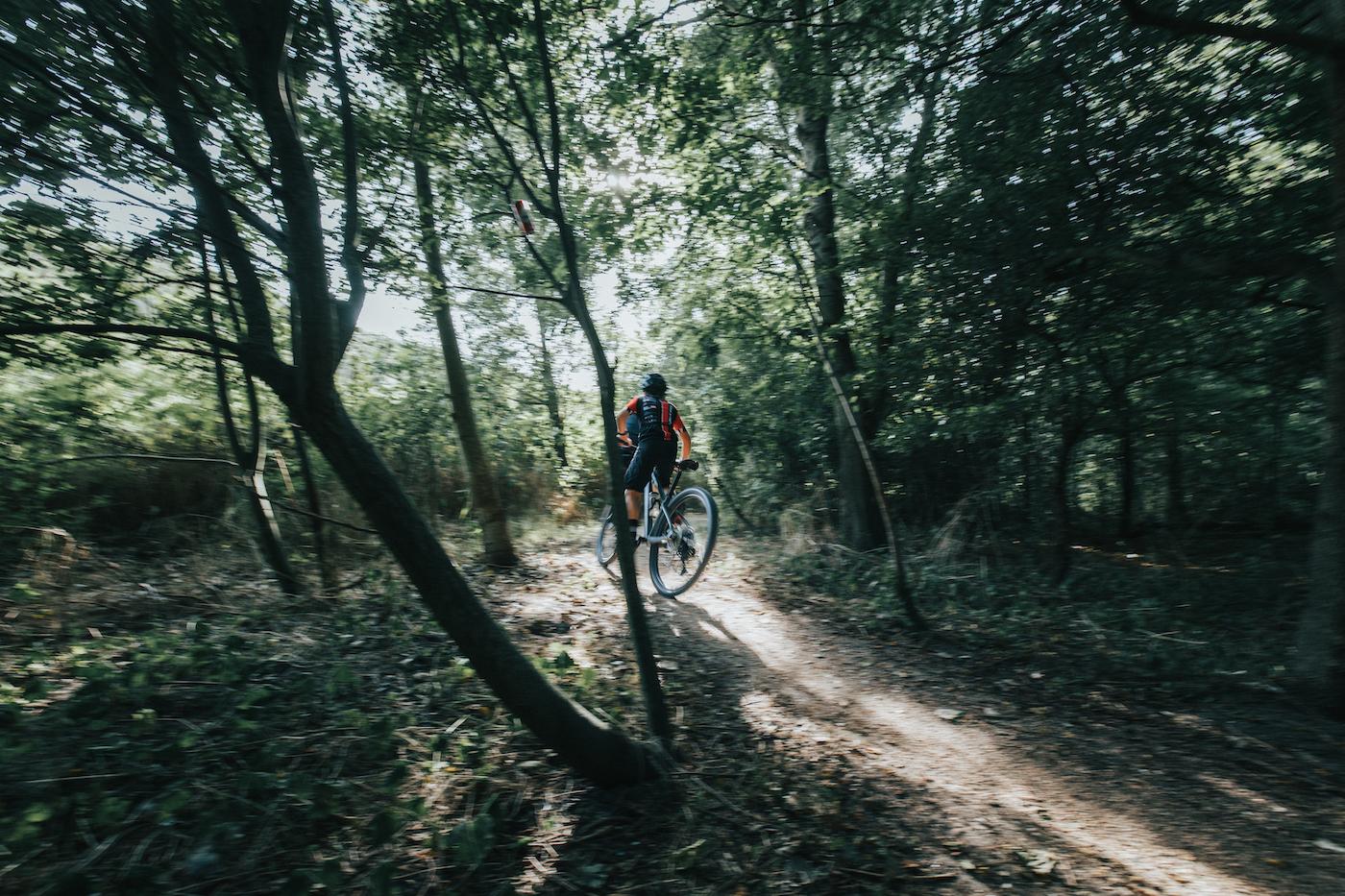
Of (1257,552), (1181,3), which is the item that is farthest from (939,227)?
(1257,552)

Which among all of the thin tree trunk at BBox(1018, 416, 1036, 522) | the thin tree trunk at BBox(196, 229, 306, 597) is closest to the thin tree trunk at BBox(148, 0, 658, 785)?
the thin tree trunk at BBox(196, 229, 306, 597)

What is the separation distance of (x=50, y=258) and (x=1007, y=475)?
9.80 metres

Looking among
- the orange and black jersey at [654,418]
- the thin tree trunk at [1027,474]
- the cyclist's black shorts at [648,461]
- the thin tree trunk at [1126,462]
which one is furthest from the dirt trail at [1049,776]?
the thin tree trunk at [1027,474]

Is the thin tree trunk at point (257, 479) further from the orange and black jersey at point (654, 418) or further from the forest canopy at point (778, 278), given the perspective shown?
the orange and black jersey at point (654, 418)

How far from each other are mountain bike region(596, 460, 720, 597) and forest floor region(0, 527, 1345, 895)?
1.53m

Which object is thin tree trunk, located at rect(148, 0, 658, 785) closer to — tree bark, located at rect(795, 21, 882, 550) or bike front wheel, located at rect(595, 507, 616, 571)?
bike front wheel, located at rect(595, 507, 616, 571)

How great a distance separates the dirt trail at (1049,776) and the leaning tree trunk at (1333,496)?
0.77 m

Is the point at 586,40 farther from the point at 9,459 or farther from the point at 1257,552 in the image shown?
the point at 1257,552

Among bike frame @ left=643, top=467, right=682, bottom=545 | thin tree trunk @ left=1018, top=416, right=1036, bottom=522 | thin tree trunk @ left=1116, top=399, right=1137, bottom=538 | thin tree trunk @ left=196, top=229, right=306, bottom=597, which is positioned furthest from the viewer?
thin tree trunk @ left=1018, top=416, right=1036, bottom=522

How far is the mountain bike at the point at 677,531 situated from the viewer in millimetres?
6348

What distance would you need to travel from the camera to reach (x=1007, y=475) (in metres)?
7.89

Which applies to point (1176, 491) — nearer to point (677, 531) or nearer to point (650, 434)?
point (677, 531)

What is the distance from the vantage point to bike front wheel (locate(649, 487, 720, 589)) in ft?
21.2

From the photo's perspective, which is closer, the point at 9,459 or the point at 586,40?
the point at 586,40
